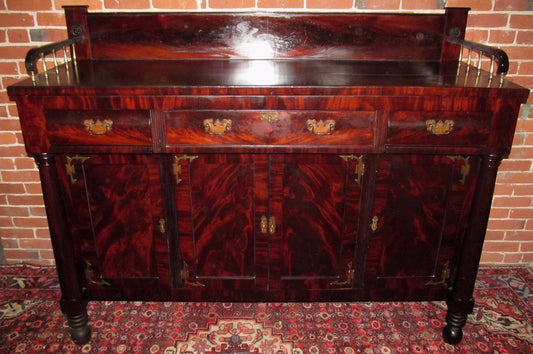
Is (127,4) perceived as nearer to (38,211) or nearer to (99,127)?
(99,127)

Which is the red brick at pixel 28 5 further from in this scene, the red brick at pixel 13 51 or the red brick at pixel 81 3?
the red brick at pixel 13 51

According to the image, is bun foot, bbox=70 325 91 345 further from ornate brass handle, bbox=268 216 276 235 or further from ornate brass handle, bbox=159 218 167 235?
ornate brass handle, bbox=268 216 276 235

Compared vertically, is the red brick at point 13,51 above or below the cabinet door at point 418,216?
above

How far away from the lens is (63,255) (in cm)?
181

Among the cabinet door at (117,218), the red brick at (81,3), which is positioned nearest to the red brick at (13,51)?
the red brick at (81,3)

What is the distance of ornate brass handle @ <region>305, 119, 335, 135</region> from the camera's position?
5.20 ft

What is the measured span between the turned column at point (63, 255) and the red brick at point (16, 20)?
2.65 feet

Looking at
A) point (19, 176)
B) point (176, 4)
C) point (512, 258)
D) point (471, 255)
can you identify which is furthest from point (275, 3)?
point (512, 258)

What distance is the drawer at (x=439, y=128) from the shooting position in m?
1.59

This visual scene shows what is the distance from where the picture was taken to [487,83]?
5.26 ft

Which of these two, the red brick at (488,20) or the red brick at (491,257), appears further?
the red brick at (491,257)

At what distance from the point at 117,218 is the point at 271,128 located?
2.53 feet

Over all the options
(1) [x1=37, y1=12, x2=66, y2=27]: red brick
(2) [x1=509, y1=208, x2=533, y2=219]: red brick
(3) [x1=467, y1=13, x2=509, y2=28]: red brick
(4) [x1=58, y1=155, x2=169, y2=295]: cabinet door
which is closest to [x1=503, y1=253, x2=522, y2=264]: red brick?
(2) [x1=509, y1=208, x2=533, y2=219]: red brick

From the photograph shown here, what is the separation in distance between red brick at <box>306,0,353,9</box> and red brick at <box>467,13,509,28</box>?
1.94ft
